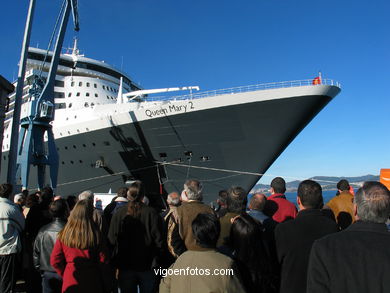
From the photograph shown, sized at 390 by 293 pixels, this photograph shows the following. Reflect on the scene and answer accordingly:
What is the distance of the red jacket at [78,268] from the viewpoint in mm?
2904

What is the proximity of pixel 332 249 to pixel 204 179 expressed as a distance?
1383cm

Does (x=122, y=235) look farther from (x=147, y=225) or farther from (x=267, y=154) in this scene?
(x=267, y=154)

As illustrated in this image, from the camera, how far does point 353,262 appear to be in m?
1.71

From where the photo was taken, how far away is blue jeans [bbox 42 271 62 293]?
3.40 m

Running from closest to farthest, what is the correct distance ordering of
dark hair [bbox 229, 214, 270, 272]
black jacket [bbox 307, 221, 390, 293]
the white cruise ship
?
black jacket [bbox 307, 221, 390, 293]
dark hair [bbox 229, 214, 270, 272]
the white cruise ship

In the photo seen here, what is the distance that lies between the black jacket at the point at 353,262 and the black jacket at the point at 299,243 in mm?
829

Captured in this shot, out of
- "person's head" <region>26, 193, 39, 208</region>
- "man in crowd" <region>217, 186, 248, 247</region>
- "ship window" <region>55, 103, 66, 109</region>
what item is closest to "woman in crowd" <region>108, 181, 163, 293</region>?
"man in crowd" <region>217, 186, 248, 247</region>

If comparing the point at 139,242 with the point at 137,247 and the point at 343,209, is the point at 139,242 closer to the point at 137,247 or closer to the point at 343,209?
the point at 137,247

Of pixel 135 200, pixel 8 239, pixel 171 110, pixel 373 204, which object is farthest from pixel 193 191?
pixel 171 110

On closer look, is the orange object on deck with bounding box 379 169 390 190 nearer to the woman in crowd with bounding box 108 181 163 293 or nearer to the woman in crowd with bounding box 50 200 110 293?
the woman in crowd with bounding box 108 181 163 293

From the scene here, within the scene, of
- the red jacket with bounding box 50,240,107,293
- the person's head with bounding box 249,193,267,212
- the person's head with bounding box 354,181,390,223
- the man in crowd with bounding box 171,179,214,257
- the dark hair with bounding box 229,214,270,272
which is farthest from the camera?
the person's head with bounding box 249,193,267,212

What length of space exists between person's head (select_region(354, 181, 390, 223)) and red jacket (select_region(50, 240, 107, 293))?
2278 millimetres

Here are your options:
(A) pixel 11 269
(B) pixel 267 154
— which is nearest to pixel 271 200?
(A) pixel 11 269

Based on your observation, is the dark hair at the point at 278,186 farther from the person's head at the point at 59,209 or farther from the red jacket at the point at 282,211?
the person's head at the point at 59,209
